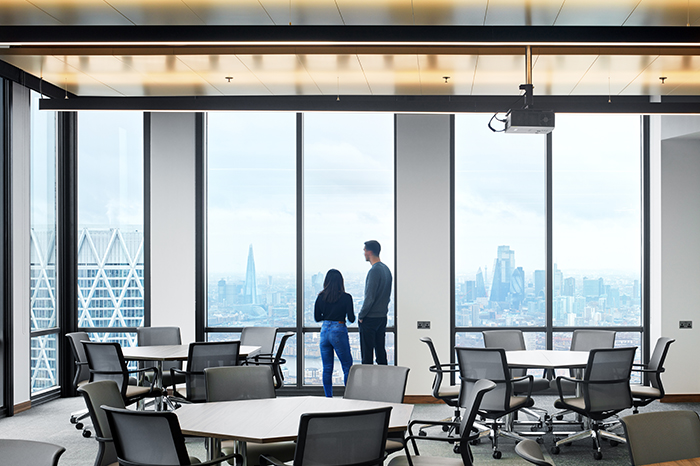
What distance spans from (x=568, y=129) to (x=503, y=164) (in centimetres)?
99

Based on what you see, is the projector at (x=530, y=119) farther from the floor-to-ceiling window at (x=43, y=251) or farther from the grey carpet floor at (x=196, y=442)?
the floor-to-ceiling window at (x=43, y=251)

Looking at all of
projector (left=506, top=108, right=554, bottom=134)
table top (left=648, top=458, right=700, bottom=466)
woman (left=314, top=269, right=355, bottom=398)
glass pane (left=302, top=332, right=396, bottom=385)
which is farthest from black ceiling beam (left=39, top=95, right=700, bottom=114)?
table top (left=648, top=458, right=700, bottom=466)

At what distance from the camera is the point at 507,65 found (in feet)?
18.9

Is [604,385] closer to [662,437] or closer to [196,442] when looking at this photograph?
[662,437]

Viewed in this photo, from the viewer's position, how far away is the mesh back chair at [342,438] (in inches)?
116

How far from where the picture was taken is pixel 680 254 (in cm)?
771

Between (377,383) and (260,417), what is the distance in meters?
1.07

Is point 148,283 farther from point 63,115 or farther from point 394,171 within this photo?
point 394,171

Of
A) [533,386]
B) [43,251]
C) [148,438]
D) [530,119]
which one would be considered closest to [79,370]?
[43,251]

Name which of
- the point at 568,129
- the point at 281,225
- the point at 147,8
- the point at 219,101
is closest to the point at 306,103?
the point at 219,101

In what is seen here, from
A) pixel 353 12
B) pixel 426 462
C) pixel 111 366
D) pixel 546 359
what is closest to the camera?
pixel 426 462

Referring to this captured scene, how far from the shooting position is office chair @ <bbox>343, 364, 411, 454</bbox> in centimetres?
434

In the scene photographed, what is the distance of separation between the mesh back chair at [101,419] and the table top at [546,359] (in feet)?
11.5

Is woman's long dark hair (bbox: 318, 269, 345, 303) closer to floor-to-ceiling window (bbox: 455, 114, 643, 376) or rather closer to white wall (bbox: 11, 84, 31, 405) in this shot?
floor-to-ceiling window (bbox: 455, 114, 643, 376)
